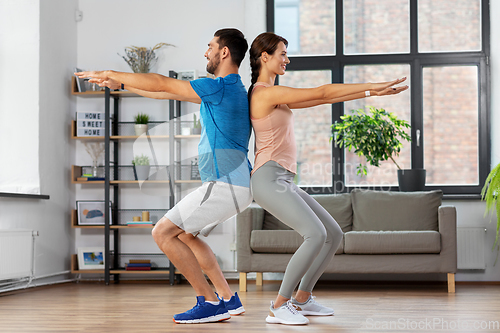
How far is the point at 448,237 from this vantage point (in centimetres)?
381

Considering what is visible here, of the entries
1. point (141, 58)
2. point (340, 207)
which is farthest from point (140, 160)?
point (340, 207)

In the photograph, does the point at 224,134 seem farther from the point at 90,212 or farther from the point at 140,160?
the point at 90,212

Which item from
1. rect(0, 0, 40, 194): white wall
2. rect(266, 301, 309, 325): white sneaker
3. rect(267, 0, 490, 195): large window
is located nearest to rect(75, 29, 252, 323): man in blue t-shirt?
rect(266, 301, 309, 325): white sneaker

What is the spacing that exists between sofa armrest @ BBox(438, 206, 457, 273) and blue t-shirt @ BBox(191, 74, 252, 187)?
6.71 ft

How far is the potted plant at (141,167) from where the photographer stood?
15.9ft

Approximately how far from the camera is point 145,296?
12.1 feet

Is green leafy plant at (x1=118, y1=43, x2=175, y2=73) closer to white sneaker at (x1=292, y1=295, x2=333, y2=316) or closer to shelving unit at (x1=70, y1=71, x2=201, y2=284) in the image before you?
shelving unit at (x1=70, y1=71, x2=201, y2=284)

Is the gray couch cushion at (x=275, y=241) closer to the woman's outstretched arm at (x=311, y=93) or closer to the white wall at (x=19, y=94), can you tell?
the woman's outstretched arm at (x=311, y=93)

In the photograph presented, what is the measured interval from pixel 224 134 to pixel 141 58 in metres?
2.85

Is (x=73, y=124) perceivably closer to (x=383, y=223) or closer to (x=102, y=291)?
(x=102, y=291)

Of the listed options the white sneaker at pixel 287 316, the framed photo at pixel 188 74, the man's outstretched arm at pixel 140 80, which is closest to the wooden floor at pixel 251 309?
the white sneaker at pixel 287 316

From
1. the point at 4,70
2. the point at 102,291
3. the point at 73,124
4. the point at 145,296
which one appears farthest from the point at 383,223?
the point at 4,70

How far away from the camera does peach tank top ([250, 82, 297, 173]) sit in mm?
2418

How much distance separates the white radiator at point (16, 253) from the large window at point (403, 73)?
2427mm
